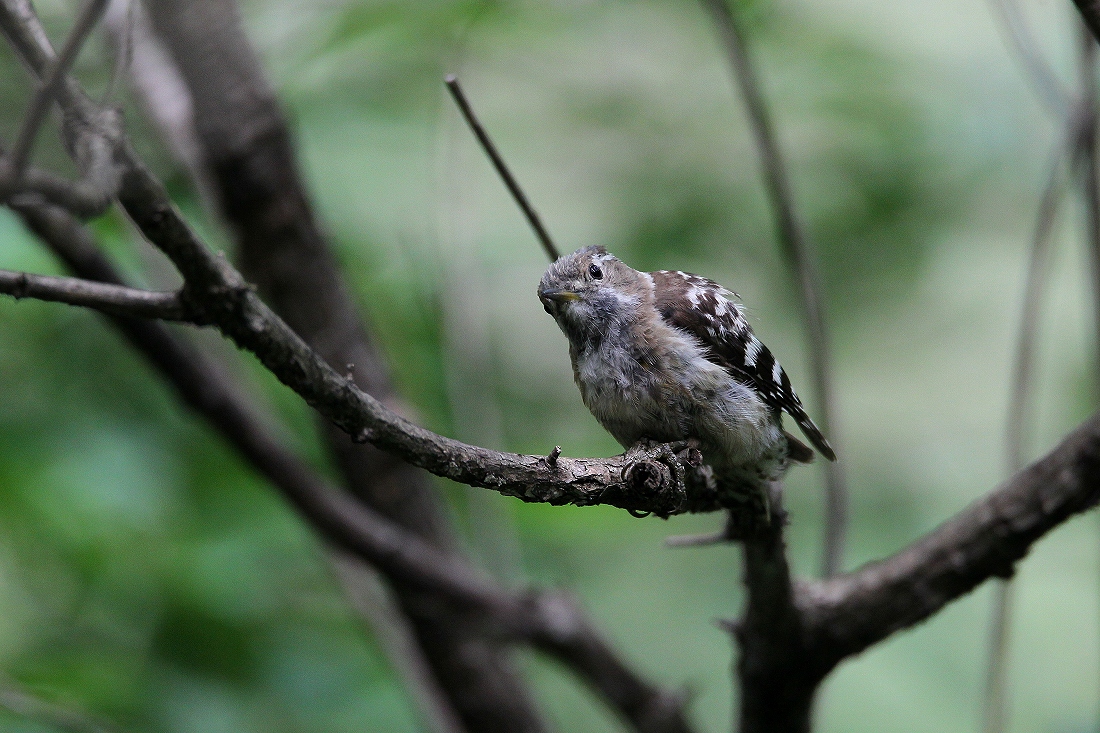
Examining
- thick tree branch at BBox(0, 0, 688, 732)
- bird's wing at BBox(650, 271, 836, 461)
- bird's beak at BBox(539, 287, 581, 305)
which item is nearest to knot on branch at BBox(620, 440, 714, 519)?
bird's wing at BBox(650, 271, 836, 461)

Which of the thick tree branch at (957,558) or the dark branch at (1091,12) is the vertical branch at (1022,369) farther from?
the dark branch at (1091,12)

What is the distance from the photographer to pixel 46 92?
1.14 meters

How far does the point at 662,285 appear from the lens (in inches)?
128

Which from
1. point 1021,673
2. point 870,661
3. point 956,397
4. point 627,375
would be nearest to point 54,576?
point 627,375

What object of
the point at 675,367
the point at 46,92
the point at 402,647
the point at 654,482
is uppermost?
the point at 675,367

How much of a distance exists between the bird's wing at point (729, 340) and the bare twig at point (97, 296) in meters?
1.80

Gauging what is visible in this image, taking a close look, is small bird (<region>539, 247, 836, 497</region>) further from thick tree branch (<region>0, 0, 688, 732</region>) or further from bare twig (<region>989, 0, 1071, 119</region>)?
bare twig (<region>989, 0, 1071, 119</region>)

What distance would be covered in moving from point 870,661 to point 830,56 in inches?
130

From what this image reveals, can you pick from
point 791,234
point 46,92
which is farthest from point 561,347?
point 46,92

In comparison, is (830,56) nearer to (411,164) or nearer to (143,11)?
(411,164)

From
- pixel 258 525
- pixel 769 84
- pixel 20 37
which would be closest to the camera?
pixel 20 37

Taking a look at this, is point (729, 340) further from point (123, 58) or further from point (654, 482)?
point (123, 58)

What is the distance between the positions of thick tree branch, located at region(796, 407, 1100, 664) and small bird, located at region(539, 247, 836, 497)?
43 cm

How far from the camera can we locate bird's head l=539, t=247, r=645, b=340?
3.01m
